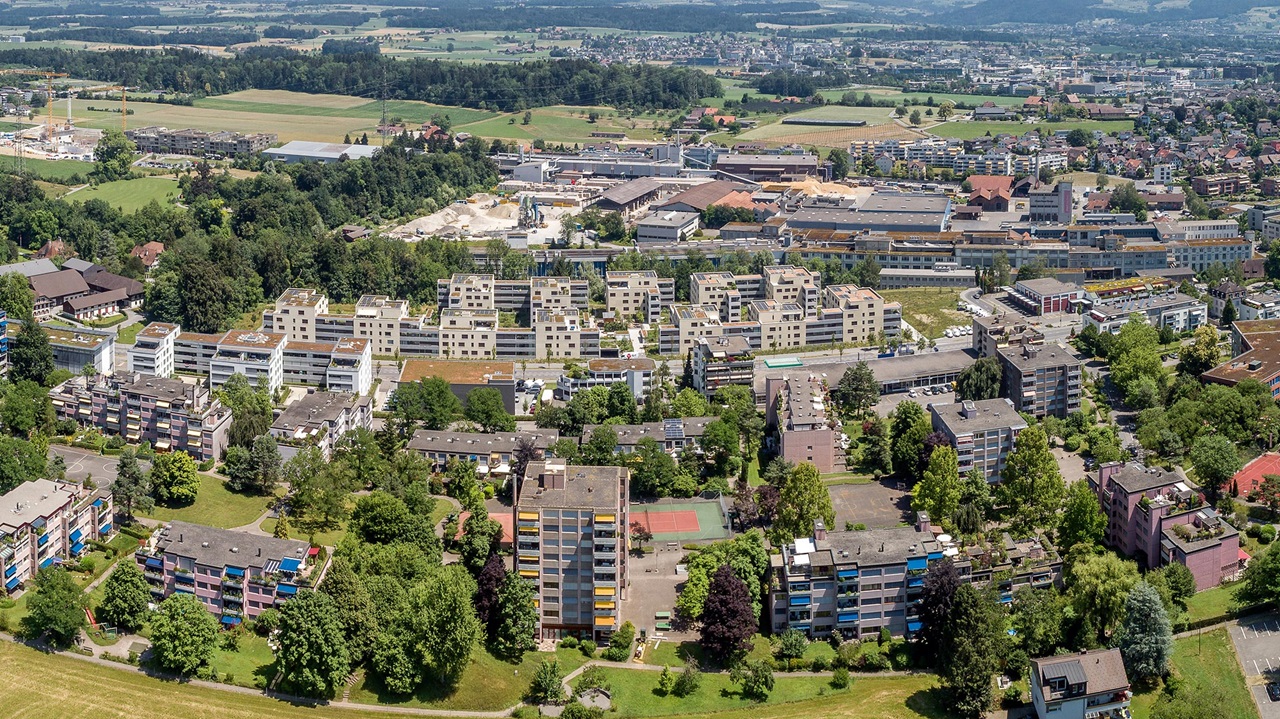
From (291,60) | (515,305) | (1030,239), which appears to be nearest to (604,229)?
(515,305)

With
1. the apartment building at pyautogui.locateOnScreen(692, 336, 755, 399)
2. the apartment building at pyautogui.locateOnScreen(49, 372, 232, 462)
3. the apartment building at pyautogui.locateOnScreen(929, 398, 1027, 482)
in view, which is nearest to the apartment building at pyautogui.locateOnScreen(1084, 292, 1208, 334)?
the apartment building at pyautogui.locateOnScreen(929, 398, 1027, 482)

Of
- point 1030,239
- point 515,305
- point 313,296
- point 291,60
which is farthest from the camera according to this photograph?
point 291,60

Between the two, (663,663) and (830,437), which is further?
(830,437)

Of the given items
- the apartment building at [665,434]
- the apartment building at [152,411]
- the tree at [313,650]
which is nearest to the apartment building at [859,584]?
the apartment building at [665,434]

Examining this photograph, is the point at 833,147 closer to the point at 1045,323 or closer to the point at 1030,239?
the point at 1030,239

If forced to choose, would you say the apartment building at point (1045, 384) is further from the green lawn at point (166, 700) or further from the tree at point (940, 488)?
the green lawn at point (166, 700)
